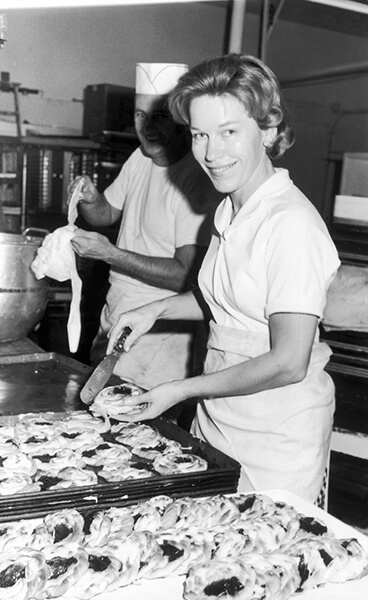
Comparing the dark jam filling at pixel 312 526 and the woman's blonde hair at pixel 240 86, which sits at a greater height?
the woman's blonde hair at pixel 240 86

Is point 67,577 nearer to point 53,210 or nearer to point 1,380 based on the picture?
point 1,380

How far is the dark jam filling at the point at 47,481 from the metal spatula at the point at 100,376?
0.46 m

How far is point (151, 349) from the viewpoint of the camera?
3.27 metres

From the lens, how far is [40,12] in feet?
21.5

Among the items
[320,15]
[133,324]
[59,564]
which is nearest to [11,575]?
[59,564]

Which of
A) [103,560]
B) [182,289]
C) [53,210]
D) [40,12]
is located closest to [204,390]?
[103,560]

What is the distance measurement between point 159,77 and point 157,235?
683 mm

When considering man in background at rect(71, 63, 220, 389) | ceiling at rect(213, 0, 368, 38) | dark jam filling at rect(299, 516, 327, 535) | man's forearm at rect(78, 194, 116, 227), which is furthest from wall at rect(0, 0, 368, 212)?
dark jam filling at rect(299, 516, 327, 535)

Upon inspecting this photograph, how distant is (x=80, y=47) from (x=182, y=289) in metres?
4.48

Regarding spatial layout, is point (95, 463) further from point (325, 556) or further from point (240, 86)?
point (240, 86)

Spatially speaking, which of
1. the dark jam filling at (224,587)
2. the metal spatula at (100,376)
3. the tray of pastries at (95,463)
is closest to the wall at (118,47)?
the metal spatula at (100,376)

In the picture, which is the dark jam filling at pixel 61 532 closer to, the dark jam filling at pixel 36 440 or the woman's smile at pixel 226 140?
the dark jam filling at pixel 36 440

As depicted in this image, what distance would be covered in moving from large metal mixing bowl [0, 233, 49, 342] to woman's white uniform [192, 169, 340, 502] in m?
0.89

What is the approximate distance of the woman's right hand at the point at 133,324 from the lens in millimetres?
2203
